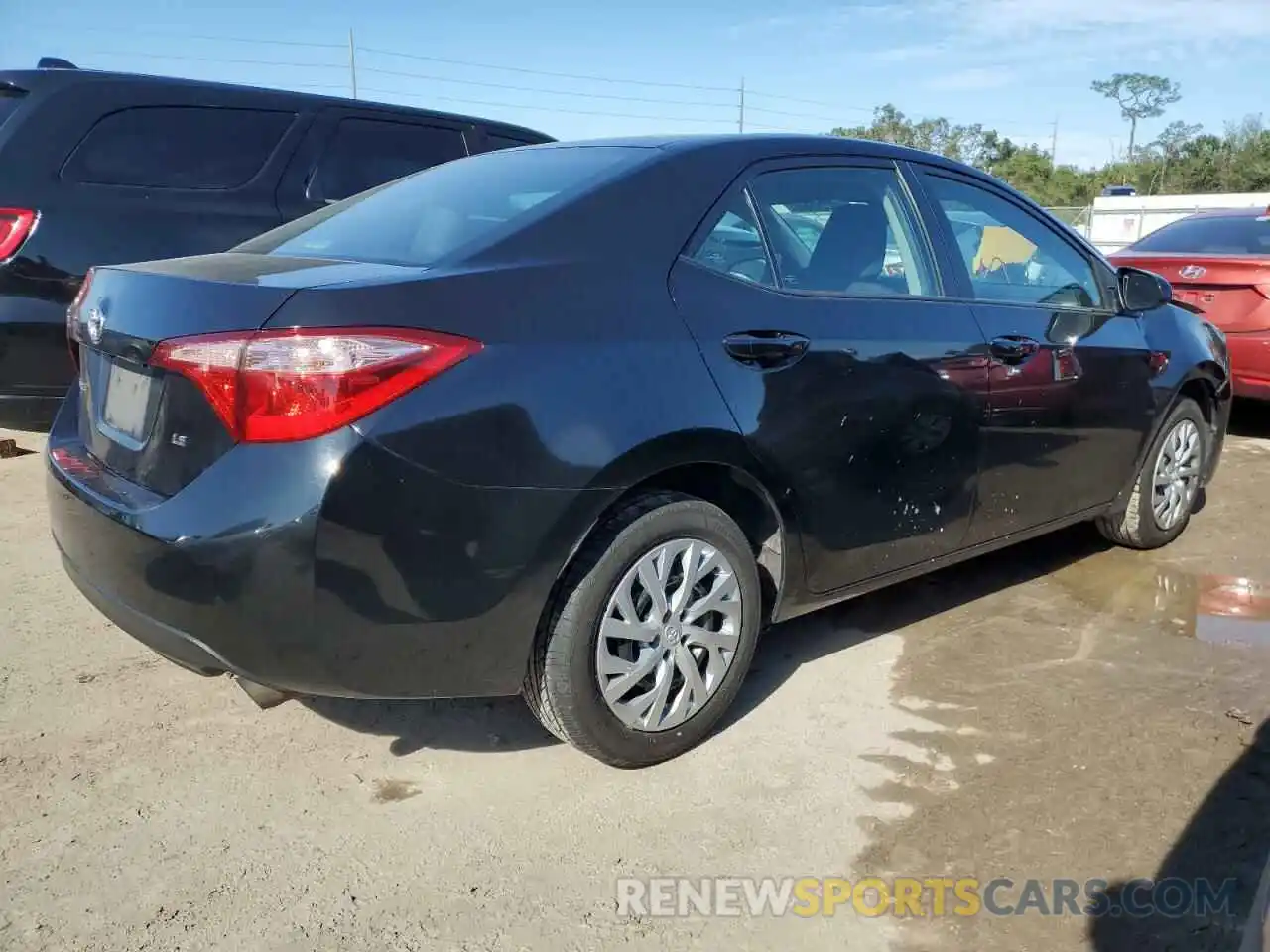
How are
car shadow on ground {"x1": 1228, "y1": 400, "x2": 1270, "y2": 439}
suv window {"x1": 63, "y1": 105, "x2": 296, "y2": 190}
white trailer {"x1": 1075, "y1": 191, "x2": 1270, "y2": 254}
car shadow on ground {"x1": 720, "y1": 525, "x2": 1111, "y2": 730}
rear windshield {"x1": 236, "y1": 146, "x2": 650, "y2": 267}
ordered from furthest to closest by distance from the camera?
white trailer {"x1": 1075, "y1": 191, "x2": 1270, "y2": 254}
car shadow on ground {"x1": 1228, "y1": 400, "x2": 1270, "y2": 439}
suv window {"x1": 63, "y1": 105, "x2": 296, "y2": 190}
car shadow on ground {"x1": 720, "y1": 525, "x2": 1111, "y2": 730}
rear windshield {"x1": 236, "y1": 146, "x2": 650, "y2": 267}

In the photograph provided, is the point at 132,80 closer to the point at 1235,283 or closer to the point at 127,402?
the point at 127,402

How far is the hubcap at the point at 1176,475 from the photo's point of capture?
4.42 meters

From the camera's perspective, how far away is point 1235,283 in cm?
633

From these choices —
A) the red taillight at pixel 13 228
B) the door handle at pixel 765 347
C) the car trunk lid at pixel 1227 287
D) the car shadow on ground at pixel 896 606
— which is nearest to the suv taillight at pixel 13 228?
the red taillight at pixel 13 228

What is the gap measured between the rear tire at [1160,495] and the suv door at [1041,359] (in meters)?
0.25

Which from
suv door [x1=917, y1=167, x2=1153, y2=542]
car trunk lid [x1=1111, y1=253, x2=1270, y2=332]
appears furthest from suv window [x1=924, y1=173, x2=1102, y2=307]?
car trunk lid [x1=1111, y1=253, x2=1270, y2=332]

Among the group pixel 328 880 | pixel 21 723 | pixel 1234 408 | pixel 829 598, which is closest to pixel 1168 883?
pixel 829 598

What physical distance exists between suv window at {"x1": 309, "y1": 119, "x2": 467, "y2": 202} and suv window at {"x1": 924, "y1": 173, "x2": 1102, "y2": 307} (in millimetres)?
3237

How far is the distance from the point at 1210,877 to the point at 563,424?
68.2 inches

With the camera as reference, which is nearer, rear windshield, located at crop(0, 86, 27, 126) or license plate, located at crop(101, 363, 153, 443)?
license plate, located at crop(101, 363, 153, 443)

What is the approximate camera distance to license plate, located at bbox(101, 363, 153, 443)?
7.68ft

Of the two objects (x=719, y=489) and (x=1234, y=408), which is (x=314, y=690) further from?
(x=1234, y=408)

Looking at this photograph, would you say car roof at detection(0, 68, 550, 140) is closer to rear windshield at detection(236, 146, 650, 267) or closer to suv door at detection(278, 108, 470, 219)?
suv door at detection(278, 108, 470, 219)

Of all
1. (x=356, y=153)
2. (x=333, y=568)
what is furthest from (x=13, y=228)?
(x=333, y=568)
